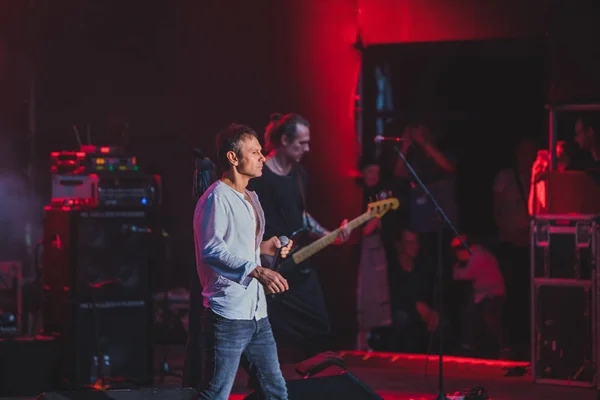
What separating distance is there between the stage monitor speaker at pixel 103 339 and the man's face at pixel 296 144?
5.24 ft

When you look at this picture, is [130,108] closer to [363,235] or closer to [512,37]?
[363,235]

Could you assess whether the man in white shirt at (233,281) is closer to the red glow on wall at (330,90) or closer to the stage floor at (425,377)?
the stage floor at (425,377)

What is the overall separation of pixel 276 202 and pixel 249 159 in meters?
1.98

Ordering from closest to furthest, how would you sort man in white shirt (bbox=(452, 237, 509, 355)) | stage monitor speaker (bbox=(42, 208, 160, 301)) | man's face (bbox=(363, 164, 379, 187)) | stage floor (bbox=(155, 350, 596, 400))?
1. stage monitor speaker (bbox=(42, 208, 160, 301))
2. stage floor (bbox=(155, 350, 596, 400))
3. man in white shirt (bbox=(452, 237, 509, 355))
4. man's face (bbox=(363, 164, 379, 187))

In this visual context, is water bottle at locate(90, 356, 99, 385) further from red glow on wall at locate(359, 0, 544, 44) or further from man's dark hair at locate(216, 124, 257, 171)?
red glow on wall at locate(359, 0, 544, 44)

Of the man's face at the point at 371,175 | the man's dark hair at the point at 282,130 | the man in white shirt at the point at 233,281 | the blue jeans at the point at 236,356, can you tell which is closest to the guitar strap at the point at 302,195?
the man's dark hair at the point at 282,130

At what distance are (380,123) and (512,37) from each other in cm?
138

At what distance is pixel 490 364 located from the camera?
7992 mm

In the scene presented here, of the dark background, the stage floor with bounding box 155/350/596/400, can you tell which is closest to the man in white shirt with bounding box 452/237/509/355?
the stage floor with bounding box 155/350/596/400

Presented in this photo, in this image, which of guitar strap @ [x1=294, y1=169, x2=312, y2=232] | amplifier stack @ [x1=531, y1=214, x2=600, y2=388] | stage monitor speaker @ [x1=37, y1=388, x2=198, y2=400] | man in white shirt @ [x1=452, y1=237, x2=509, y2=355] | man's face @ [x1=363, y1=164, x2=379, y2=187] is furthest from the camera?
man's face @ [x1=363, y1=164, x2=379, y2=187]

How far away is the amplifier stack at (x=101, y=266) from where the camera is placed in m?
6.92

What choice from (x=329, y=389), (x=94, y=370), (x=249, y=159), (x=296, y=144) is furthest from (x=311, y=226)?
(x=249, y=159)

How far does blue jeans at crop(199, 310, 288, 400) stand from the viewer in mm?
4543

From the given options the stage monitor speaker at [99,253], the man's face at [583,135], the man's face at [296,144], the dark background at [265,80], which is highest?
the dark background at [265,80]
